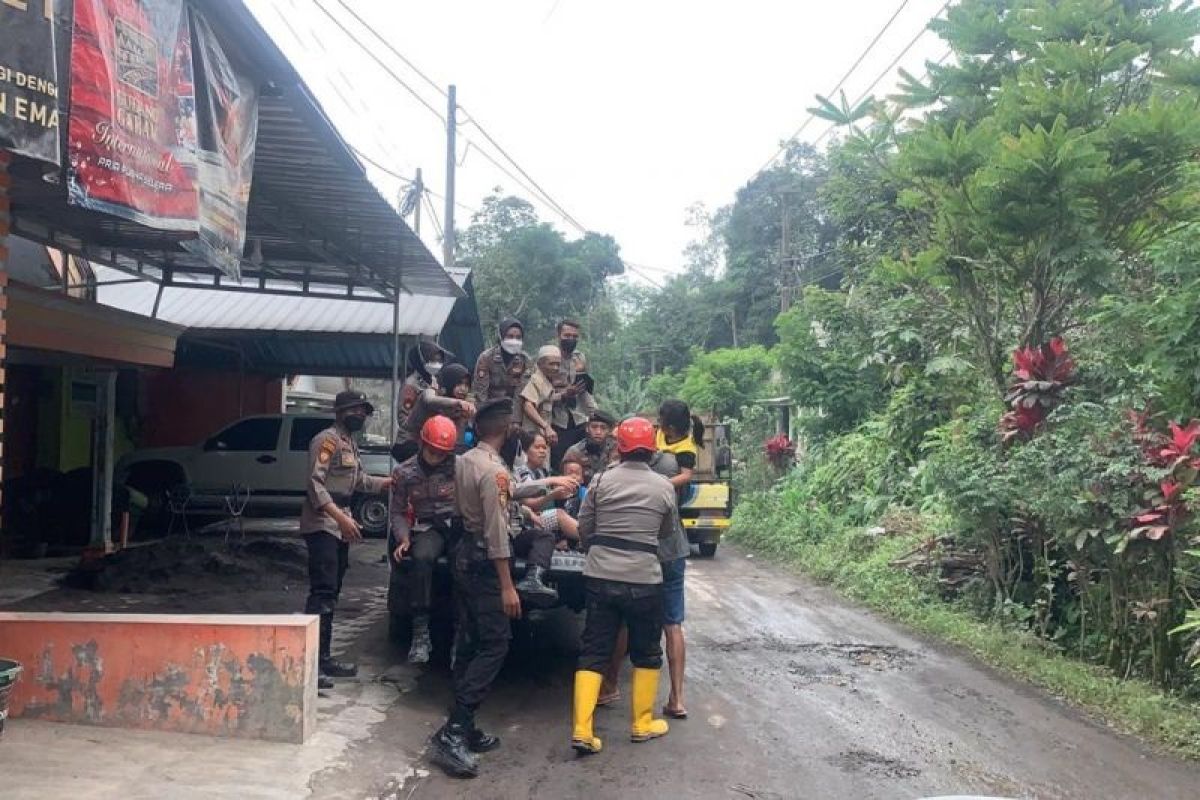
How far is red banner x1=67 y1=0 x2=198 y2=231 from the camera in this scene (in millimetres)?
4246

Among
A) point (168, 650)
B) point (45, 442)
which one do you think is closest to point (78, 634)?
point (168, 650)

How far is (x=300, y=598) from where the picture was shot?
888 centimetres

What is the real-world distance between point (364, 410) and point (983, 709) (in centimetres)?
444

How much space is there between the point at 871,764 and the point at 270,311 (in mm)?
13068

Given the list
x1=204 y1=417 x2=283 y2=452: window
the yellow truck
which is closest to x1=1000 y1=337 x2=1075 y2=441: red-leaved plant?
the yellow truck

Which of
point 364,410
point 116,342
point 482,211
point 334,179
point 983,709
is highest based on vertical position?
point 482,211

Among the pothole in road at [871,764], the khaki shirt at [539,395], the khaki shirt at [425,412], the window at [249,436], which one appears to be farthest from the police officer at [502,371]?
the window at [249,436]

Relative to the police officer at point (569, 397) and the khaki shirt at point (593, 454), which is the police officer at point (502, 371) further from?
the khaki shirt at point (593, 454)

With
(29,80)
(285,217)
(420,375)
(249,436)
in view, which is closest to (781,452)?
(249,436)

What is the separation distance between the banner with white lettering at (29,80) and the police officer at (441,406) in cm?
334

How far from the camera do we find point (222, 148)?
552 cm

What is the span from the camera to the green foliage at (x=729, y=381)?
2364cm

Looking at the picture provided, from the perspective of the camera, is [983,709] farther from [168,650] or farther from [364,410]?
[168,650]

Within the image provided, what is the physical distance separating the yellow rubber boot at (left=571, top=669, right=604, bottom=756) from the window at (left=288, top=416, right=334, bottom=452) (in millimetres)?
9930
